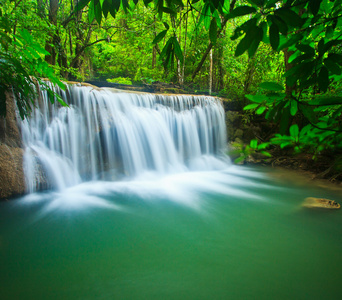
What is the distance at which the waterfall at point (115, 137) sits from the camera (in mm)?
4660

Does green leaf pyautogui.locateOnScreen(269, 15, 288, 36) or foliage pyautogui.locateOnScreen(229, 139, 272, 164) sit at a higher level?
green leaf pyautogui.locateOnScreen(269, 15, 288, 36)

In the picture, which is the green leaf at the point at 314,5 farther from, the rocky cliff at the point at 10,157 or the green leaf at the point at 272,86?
the rocky cliff at the point at 10,157

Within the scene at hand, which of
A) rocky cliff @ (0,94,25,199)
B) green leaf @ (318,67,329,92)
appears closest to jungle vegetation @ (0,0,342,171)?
green leaf @ (318,67,329,92)

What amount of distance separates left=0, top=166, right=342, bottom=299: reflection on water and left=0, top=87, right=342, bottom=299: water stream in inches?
0.5

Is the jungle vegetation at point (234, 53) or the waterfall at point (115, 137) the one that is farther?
the waterfall at point (115, 137)

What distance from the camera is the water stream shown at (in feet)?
6.78

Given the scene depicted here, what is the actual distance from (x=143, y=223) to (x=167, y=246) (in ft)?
2.38

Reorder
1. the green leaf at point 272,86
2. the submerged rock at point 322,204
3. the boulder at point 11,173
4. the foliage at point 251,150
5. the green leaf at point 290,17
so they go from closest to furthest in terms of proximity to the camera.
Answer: the green leaf at point 290,17
the green leaf at point 272,86
the foliage at point 251,150
the submerged rock at point 322,204
the boulder at point 11,173

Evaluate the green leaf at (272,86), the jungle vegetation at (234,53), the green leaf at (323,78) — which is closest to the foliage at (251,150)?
the jungle vegetation at (234,53)

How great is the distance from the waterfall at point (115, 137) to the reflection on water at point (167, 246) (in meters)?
0.74

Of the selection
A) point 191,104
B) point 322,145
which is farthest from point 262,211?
point 191,104

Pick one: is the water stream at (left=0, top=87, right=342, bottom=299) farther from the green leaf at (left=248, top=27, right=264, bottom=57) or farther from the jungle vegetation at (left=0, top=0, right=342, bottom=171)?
the green leaf at (left=248, top=27, right=264, bottom=57)

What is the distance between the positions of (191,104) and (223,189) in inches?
166

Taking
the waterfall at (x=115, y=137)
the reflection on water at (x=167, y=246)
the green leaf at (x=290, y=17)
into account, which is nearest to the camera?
the green leaf at (x=290, y=17)
